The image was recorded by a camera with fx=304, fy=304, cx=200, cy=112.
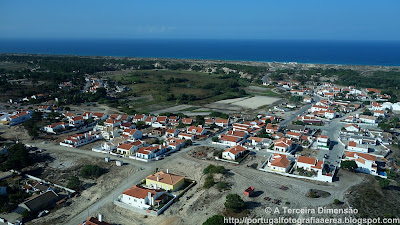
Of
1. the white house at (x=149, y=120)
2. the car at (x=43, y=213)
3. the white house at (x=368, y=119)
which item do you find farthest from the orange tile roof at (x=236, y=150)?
the white house at (x=368, y=119)

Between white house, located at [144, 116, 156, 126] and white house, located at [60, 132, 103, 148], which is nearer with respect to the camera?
white house, located at [60, 132, 103, 148]

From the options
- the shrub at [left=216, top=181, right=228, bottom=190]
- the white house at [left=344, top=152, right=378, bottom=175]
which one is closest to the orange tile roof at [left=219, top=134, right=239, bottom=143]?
the shrub at [left=216, top=181, right=228, bottom=190]

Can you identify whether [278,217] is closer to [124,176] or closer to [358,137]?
[124,176]

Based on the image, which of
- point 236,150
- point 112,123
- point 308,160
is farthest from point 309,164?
point 112,123

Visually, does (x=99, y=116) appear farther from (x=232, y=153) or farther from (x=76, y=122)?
(x=232, y=153)

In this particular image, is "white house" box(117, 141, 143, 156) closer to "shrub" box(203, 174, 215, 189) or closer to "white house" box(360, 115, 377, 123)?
"shrub" box(203, 174, 215, 189)

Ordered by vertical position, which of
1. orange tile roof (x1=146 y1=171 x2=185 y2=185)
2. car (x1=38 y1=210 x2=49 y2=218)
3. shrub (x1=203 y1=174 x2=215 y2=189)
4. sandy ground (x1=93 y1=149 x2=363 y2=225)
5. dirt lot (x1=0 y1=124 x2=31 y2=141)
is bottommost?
car (x1=38 y1=210 x2=49 y2=218)

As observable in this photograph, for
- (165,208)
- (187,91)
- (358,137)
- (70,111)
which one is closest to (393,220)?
(165,208)

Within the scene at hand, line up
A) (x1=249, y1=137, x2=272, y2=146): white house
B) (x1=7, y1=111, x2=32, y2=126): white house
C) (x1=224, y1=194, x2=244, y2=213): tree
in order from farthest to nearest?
(x1=7, y1=111, x2=32, y2=126): white house
(x1=249, y1=137, x2=272, y2=146): white house
(x1=224, y1=194, x2=244, y2=213): tree
